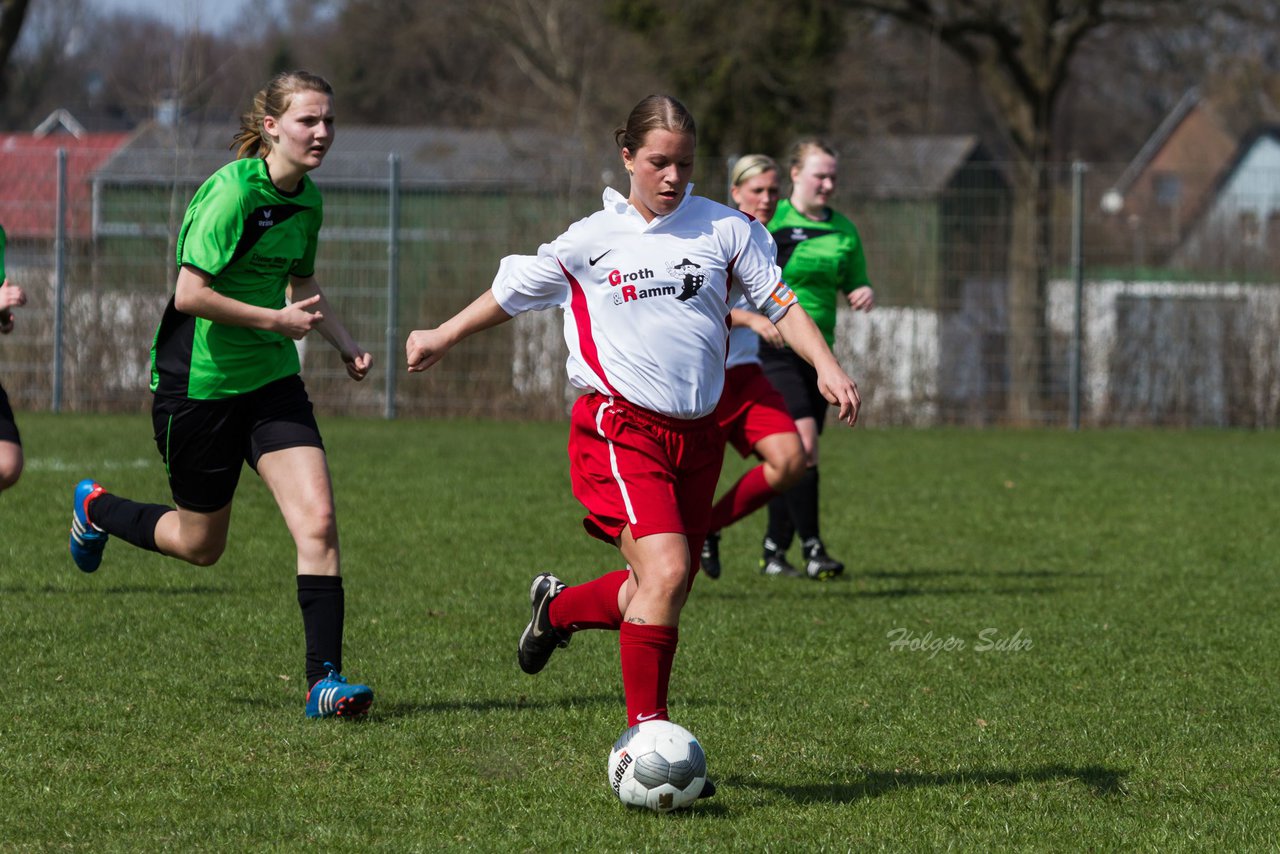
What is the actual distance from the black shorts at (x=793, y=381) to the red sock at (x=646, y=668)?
4.40m

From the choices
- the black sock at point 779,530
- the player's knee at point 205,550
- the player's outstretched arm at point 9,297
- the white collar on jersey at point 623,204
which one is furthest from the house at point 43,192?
the white collar on jersey at point 623,204

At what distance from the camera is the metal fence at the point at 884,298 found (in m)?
18.0

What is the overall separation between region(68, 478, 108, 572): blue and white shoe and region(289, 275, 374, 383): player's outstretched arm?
4.92 ft

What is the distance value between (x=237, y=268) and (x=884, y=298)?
13.1 m

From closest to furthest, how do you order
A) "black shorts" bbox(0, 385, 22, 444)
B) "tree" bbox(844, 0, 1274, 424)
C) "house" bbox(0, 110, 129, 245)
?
"black shorts" bbox(0, 385, 22, 444) < "house" bbox(0, 110, 129, 245) < "tree" bbox(844, 0, 1274, 424)

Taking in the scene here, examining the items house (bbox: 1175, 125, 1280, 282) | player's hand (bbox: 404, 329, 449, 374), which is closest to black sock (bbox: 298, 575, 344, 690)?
player's hand (bbox: 404, 329, 449, 374)

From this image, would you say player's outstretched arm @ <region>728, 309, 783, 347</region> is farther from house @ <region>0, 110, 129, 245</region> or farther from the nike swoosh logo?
house @ <region>0, 110, 129, 245</region>

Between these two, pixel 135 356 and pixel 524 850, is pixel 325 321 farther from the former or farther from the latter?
pixel 135 356

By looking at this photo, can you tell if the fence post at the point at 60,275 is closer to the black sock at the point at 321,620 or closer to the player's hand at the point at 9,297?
the player's hand at the point at 9,297

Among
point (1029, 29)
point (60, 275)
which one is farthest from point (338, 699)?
point (1029, 29)

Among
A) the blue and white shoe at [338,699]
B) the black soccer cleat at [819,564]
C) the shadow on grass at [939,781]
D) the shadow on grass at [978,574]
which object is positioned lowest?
the shadow on grass at [939,781]

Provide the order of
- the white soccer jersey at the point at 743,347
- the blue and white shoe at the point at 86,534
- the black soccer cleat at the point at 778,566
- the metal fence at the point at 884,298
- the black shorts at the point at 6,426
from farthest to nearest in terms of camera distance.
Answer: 1. the metal fence at the point at 884,298
2. the black soccer cleat at the point at 778,566
3. the white soccer jersey at the point at 743,347
4. the blue and white shoe at the point at 86,534
5. the black shorts at the point at 6,426

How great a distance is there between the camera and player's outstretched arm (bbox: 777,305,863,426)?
4.48 meters

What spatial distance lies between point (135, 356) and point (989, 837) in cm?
1548
